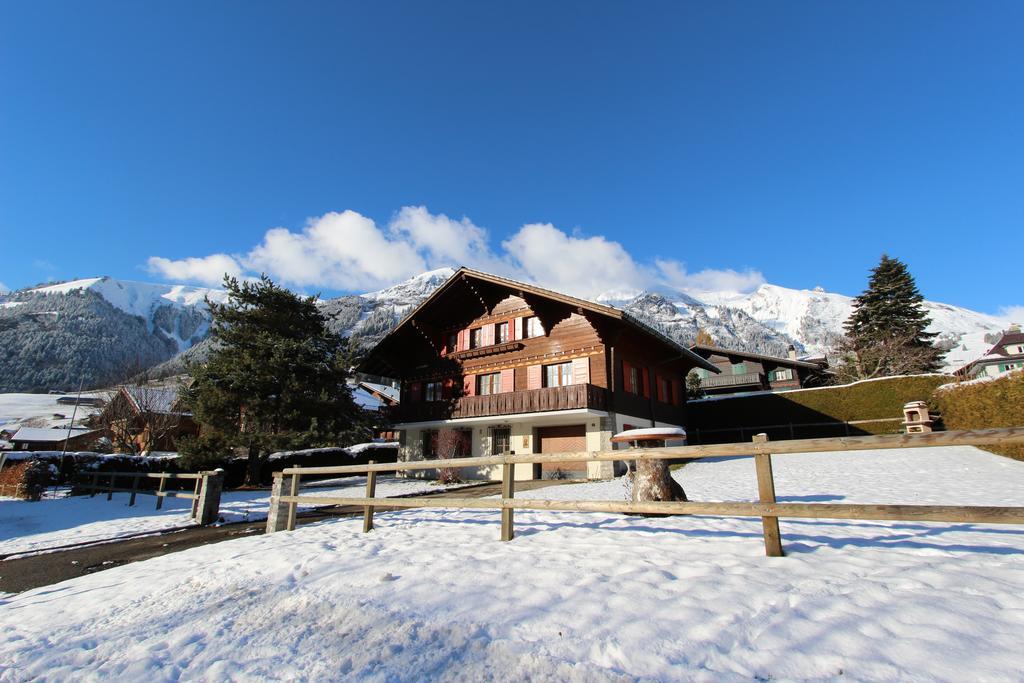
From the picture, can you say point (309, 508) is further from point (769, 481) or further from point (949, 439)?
point (949, 439)

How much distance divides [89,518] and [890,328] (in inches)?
2099

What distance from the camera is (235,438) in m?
23.2

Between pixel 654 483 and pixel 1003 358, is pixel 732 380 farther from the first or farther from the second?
pixel 654 483

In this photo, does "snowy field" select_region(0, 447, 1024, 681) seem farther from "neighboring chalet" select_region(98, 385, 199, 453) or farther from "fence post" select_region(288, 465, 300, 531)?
"neighboring chalet" select_region(98, 385, 199, 453)

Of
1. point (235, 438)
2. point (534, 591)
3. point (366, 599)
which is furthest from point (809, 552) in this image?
point (235, 438)

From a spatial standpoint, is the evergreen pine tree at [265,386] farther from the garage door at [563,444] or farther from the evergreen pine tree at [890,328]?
the evergreen pine tree at [890,328]

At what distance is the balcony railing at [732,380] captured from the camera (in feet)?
142

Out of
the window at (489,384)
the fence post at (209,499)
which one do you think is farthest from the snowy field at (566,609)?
the window at (489,384)

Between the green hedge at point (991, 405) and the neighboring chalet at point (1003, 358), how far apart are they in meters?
42.1

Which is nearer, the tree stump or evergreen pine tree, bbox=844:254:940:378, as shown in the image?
the tree stump

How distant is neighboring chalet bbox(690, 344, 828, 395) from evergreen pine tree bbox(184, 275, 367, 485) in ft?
111

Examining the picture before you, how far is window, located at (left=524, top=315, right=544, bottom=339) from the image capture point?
81.6 feet

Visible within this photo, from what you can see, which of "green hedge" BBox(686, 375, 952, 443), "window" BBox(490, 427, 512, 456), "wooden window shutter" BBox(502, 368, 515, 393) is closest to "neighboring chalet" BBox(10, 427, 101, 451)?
"window" BBox(490, 427, 512, 456)

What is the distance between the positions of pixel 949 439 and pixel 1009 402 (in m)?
18.0
